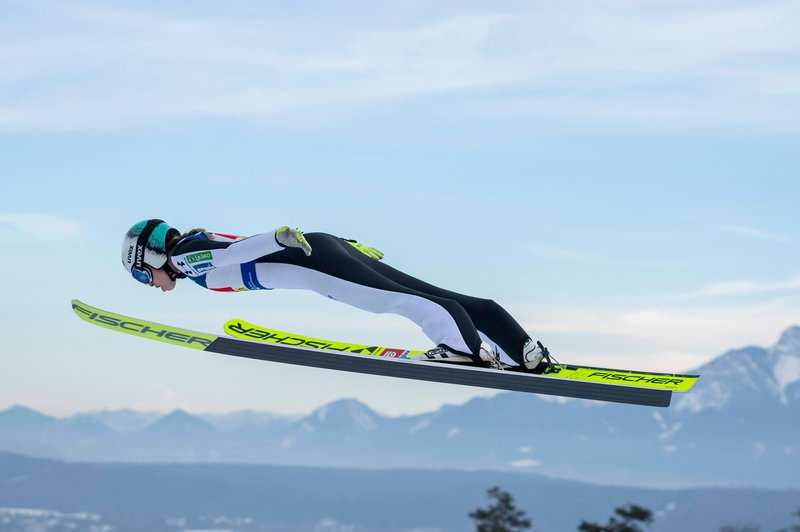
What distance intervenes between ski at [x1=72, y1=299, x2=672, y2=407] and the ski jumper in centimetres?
28

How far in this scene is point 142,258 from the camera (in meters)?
10.2

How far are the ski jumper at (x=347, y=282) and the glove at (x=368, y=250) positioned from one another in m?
0.09

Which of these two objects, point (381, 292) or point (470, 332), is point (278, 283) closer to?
point (381, 292)

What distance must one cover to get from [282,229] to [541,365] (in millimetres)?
2922

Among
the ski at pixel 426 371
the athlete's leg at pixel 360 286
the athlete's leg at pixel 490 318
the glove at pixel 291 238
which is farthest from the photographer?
the athlete's leg at pixel 490 318

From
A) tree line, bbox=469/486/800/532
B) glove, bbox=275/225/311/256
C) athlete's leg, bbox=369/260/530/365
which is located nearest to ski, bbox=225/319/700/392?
athlete's leg, bbox=369/260/530/365

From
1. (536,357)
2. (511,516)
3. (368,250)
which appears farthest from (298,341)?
(511,516)

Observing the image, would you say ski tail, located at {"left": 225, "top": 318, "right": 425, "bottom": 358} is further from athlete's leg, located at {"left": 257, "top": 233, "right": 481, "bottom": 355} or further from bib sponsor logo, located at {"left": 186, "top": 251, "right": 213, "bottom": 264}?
bib sponsor logo, located at {"left": 186, "top": 251, "right": 213, "bottom": 264}

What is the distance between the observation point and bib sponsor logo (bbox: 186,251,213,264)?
9.81 meters

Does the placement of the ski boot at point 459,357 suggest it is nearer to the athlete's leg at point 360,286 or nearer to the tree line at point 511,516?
the athlete's leg at point 360,286

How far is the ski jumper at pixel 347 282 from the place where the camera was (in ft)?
30.6

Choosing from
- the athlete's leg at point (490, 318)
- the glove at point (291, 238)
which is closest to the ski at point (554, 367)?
the athlete's leg at point (490, 318)

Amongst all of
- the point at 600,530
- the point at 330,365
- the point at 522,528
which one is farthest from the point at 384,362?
the point at 522,528

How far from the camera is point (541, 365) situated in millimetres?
9656
